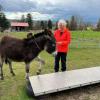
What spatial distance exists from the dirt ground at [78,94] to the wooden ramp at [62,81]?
8.3 inches

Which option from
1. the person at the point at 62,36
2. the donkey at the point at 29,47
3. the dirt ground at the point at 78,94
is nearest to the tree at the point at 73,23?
the person at the point at 62,36

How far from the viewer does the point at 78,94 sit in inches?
264

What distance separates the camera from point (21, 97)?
21.5ft

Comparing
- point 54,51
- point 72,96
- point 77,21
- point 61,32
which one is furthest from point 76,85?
point 77,21

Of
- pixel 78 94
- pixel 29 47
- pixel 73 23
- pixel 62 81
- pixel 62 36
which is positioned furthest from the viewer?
pixel 73 23

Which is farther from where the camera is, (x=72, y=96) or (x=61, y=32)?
(x=61, y=32)

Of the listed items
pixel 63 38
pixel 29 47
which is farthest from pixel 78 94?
pixel 29 47


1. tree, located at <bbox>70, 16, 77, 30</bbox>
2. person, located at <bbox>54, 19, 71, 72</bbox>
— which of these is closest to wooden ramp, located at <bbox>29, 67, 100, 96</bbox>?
person, located at <bbox>54, 19, 71, 72</bbox>

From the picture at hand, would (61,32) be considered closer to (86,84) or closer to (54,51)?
(54,51)

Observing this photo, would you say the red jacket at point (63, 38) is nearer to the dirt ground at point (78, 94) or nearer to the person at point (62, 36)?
the person at point (62, 36)

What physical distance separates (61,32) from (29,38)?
1.03 m

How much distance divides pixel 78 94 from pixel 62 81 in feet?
1.86

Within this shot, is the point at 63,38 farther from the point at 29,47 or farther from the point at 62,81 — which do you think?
the point at 62,81

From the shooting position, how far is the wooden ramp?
6338 millimetres
